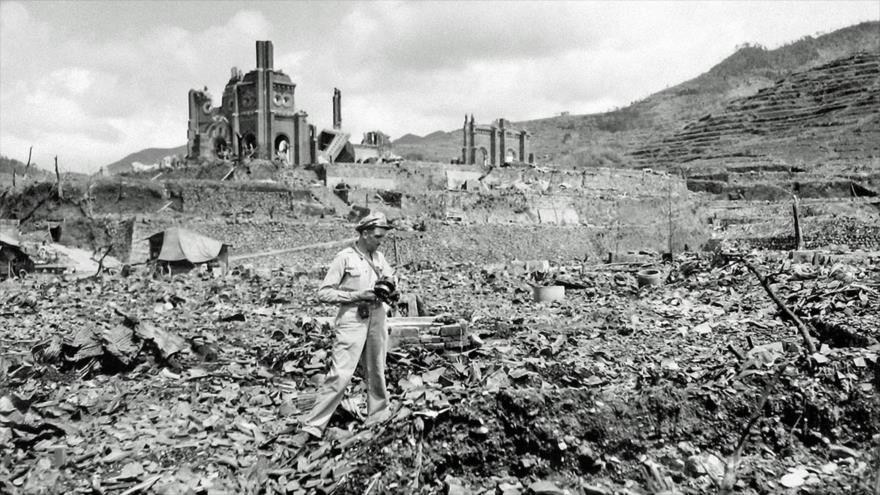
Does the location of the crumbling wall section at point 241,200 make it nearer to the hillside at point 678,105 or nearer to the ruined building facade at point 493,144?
the ruined building facade at point 493,144

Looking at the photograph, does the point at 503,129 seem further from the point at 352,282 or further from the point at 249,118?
the point at 352,282

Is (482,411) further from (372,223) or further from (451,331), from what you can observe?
(451,331)

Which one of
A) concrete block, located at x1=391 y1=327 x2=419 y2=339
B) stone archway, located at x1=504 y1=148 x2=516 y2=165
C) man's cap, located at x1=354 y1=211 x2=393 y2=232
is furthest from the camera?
stone archway, located at x1=504 y1=148 x2=516 y2=165

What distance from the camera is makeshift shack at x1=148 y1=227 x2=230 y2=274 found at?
750 inches

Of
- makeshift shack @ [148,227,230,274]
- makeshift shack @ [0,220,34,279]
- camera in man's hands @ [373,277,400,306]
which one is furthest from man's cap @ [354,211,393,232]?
makeshift shack @ [0,220,34,279]

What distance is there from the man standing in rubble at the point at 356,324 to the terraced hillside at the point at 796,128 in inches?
1573

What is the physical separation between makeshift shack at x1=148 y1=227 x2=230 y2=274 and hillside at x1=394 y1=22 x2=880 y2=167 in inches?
1562

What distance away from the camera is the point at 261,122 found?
3300cm

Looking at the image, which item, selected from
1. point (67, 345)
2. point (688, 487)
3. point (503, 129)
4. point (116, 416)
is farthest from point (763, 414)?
point (503, 129)

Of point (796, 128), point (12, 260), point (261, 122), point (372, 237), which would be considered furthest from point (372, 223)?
point (796, 128)

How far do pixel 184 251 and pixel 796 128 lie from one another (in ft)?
151

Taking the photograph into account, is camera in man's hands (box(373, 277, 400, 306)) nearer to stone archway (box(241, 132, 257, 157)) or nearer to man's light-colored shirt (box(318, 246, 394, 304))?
man's light-colored shirt (box(318, 246, 394, 304))

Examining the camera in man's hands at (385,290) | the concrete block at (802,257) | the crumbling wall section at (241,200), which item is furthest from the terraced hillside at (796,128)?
the camera in man's hands at (385,290)

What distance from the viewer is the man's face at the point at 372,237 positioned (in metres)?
4.64
